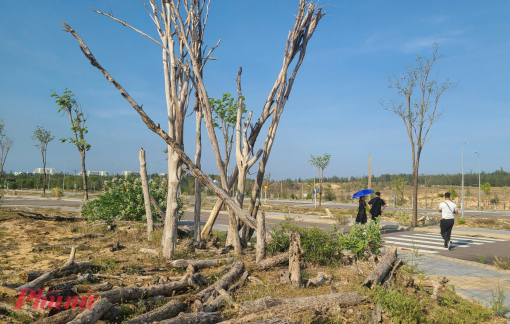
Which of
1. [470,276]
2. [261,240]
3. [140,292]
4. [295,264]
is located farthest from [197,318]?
[470,276]

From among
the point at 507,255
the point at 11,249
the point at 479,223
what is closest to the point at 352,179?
the point at 479,223

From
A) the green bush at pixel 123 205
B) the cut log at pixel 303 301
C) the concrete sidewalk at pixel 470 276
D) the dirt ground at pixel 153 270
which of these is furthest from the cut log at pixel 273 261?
the green bush at pixel 123 205

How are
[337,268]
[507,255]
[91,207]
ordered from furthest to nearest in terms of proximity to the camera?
[91,207]
[507,255]
[337,268]

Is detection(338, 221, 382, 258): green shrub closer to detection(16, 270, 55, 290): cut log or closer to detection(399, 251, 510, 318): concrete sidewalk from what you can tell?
detection(399, 251, 510, 318): concrete sidewalk

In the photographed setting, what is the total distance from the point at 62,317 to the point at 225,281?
2.37m

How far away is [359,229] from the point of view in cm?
714

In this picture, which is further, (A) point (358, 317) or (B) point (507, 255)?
(B) point (507, 255)

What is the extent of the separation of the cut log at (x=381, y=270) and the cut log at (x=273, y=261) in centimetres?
171

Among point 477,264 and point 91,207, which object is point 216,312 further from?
point 91,207

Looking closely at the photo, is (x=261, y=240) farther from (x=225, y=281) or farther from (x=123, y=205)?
(x=123, y=205)

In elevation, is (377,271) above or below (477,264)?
above

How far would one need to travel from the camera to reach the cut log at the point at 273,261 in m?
6.44

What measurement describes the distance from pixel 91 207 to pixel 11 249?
14.8ft
